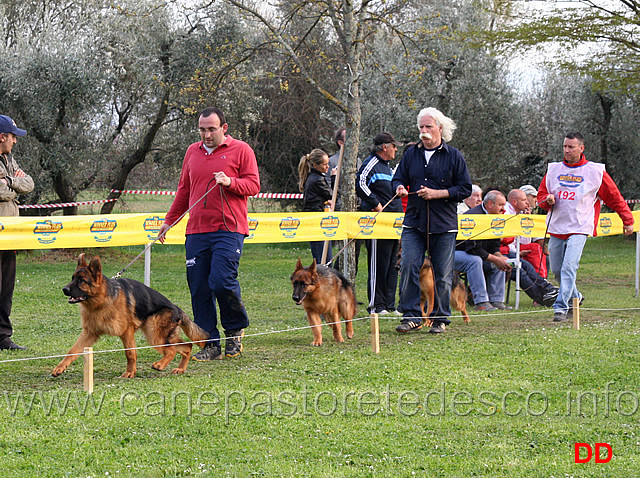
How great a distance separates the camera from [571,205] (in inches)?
356

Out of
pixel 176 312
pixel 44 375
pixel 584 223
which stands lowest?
pixel 44 375

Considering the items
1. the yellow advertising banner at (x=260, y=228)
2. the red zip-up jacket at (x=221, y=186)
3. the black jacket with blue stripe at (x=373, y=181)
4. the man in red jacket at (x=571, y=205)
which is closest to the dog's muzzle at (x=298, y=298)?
the red zip-up jacket at (x=221, y=186)

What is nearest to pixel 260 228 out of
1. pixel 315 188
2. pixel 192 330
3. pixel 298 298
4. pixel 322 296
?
pixel 315 188

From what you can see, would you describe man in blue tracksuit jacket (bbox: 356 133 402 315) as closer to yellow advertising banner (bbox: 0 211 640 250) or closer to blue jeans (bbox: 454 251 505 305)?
yellow advertising banner (bbox: 0 211 640 250)

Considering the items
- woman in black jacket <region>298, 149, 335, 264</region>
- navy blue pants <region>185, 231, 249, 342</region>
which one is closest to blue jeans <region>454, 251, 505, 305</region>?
woman in black jacket <region>298, 149, 335, 264</region>

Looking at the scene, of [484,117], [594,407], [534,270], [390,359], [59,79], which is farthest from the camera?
[484,117]

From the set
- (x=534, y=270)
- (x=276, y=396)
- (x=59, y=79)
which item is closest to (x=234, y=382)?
(x=276, y=396)

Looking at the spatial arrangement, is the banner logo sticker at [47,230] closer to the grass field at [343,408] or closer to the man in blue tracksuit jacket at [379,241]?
the grass field at [343,408]

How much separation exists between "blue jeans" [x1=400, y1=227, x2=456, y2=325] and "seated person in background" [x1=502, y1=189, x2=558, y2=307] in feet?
10.4

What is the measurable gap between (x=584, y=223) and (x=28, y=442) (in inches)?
269

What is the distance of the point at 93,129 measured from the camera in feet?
65.1

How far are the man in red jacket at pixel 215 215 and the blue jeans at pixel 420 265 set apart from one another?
2233mm

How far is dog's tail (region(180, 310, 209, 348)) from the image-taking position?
6.42 meters

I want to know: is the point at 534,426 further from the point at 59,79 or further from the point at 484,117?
the point at 484,117
